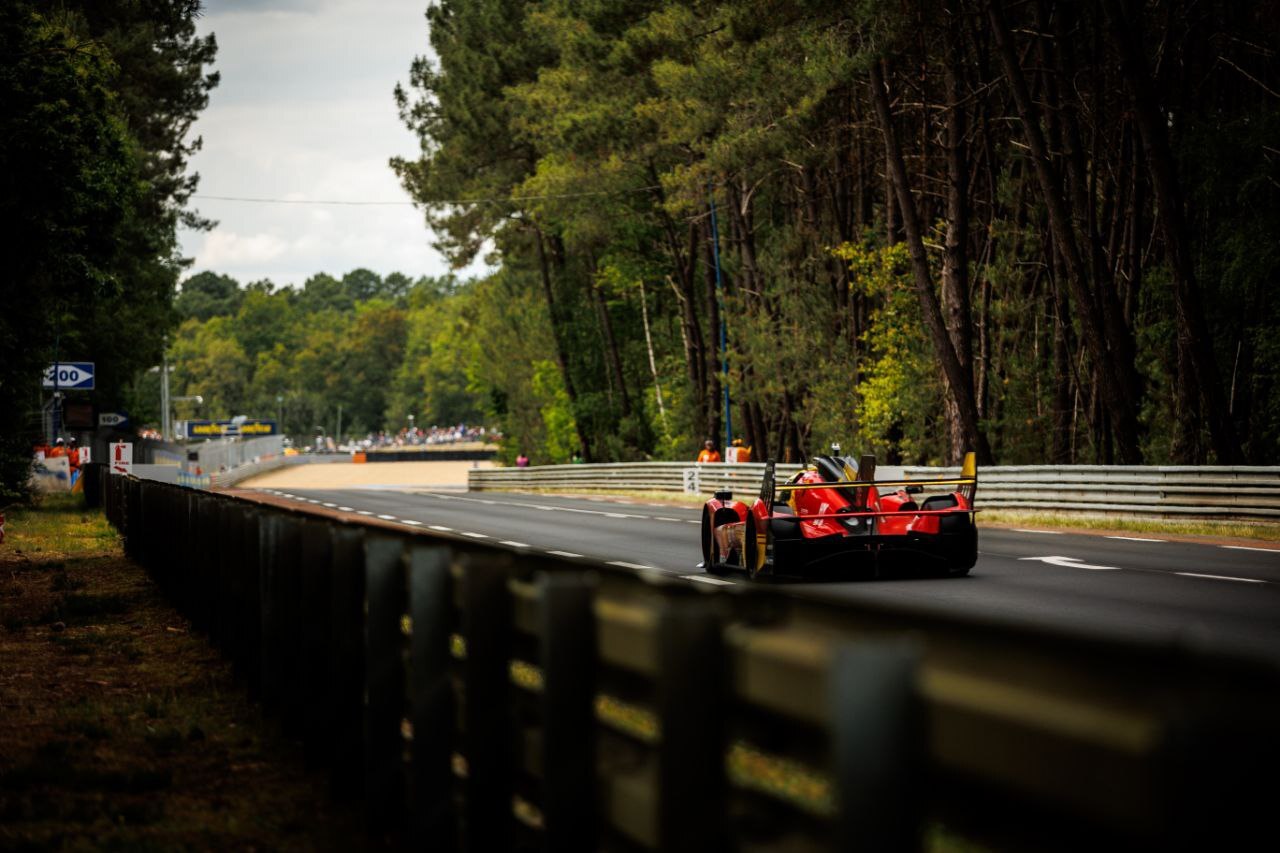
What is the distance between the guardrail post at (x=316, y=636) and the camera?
21.1ft

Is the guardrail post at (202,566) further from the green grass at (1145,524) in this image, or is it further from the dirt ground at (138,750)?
the green grass at (1145,524)

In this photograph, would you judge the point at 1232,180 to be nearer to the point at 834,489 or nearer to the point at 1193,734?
the point at 834,489

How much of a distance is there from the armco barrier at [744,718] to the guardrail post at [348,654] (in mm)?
12

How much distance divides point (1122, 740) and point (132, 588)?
53.9 feet

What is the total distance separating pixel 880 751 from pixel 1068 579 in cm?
1365

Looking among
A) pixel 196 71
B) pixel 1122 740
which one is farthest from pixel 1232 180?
pixel 196 71

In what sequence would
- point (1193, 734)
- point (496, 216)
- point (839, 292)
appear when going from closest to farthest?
point (1193, 734)
point (839, 292)
point (496, 216)

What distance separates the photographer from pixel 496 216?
230ft

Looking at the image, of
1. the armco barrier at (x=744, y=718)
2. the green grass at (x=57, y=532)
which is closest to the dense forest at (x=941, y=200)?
the green grass at (x=57, y=532)

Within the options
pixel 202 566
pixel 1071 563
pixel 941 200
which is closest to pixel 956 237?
pixel 941 200

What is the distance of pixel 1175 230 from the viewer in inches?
1036

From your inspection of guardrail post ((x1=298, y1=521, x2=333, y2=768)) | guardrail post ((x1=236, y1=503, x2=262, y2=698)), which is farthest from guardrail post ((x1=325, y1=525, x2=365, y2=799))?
guardrail post ((x1=236, y1=503, x2=262, y2=698))

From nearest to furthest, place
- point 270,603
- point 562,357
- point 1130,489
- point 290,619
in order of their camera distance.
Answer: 1. point 290,619
2. point 270,603
3. point 1130,489
4. point 562,357

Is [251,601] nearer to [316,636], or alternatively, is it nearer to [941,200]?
[316,636]
